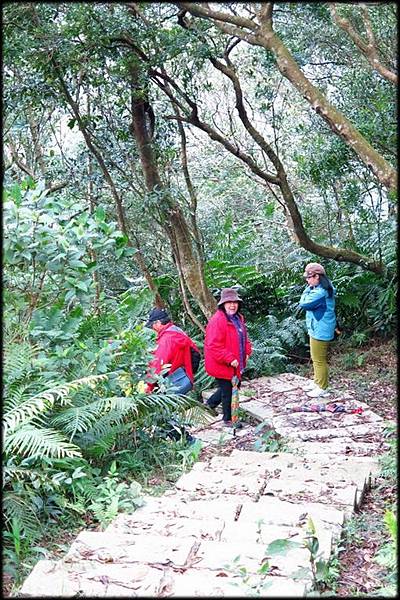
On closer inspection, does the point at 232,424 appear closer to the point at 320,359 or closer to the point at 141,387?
the point at 320,359

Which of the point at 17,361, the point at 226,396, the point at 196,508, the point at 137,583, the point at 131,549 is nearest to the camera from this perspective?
the point at 137,583

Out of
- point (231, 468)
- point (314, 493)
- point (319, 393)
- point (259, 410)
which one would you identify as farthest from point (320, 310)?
point (314, 493)

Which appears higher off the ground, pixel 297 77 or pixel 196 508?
pixel 297 77

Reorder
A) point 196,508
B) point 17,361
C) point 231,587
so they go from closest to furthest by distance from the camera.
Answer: point 231,587, point 196,508, point 17,361

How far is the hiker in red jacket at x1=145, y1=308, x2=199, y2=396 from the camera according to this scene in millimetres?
7211

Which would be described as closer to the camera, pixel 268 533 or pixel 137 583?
pixel 137 583

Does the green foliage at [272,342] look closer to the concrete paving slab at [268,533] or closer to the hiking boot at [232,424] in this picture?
the hiking boot at [232,424]

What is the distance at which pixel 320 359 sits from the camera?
813cm

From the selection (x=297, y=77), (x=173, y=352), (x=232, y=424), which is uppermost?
(x=297, y=77)

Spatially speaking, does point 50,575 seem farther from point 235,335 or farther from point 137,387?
point 235,335

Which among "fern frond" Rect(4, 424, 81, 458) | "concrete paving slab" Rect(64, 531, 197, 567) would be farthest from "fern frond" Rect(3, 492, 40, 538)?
"concrete paving slab" Rect(64, 531, 197, 567)

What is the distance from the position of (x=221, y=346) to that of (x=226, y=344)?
0.19 feet

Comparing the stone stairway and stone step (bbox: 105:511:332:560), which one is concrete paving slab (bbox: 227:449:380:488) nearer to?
the stone stairway

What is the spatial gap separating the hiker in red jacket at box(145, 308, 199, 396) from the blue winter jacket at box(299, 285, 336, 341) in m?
1.46
